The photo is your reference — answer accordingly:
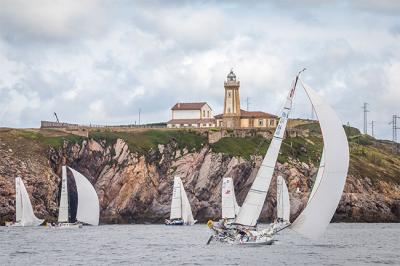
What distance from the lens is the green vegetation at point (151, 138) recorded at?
15838 centimetres

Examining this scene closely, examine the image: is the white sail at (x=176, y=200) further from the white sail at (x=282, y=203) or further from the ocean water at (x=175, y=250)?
the white sail at (x=282, y=203)

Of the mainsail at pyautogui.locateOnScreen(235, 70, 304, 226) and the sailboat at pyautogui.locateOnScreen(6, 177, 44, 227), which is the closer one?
the mainsail at pyautogui.locateOnScreen(235, 70, 304, 226)

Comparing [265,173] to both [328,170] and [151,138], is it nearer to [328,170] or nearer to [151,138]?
[328,170]

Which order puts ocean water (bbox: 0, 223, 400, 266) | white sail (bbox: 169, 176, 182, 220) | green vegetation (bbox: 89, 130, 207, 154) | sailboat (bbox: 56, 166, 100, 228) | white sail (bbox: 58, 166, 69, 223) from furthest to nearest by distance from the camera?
green vegetation (bbox: 89, 130, 207, 154) < white sail (bbox: 169, 176, 182, 220) < sailboat (bbox: 56, 166, 100, 228) < white sail (bbox: 58, 166, 69, 223) < ocean water (bbox: 0, 223, 400, 266)

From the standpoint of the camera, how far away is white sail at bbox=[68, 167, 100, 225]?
121m

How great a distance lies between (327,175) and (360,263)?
12.1m

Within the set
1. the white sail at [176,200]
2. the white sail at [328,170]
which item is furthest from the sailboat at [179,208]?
the white sail at [328,170]

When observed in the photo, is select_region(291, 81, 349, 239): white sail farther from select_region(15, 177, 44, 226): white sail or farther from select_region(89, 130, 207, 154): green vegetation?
select_region(89, 130, 207, 154): green vegetation

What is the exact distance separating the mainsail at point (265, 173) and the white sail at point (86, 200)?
4834 centimetres

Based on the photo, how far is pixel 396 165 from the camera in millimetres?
196625

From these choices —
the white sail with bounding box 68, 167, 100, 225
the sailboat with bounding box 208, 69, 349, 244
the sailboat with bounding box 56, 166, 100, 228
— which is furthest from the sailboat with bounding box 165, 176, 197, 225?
the sailboat with bounding box 208, 69, 349, 244

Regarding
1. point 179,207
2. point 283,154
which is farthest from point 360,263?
point 283,154

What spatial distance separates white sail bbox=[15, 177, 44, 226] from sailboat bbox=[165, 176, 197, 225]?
2237 cm

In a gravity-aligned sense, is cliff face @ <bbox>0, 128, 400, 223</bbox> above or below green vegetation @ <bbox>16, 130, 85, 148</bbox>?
below
